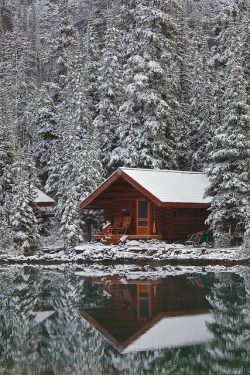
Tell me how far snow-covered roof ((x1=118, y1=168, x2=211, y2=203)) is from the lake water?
10.3m

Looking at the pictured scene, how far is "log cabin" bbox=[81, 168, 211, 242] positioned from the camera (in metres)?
33.0

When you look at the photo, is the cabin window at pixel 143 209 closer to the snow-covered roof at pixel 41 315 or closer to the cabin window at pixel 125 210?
the cabin window at pixel 125 210

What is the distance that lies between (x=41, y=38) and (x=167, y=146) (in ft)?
286

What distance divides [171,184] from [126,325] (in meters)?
21.9

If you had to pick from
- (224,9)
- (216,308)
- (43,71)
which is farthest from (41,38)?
(216,308)

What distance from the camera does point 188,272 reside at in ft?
79.9

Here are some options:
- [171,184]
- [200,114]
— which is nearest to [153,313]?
[171,184]

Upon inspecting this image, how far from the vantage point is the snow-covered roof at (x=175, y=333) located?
1188cm

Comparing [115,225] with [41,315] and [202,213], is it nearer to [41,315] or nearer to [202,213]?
[202,213]

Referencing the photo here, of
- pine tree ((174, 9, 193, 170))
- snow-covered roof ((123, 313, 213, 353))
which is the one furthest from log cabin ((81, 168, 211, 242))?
snow-covered roof ((123, 313, 213, 353))

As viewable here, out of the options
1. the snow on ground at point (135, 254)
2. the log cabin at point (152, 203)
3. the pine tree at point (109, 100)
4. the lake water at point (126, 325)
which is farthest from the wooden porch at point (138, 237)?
the pine tree at point (109, 100)

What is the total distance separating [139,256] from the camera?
93.0 ft

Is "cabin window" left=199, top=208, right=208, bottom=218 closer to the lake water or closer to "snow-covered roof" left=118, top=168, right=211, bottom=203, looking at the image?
"snow-covered roof" left=118, top=168, right=211, bottom=203

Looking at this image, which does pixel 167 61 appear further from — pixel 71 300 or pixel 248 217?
pixel 71 300
